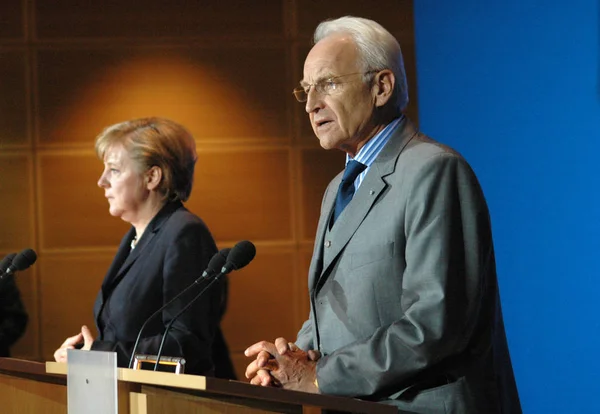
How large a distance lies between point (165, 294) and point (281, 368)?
1.36m

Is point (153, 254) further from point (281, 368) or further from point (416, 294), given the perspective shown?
point (416, 294)

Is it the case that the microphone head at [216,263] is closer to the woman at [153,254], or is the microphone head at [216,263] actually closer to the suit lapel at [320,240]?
the suit lapel at [320,240]

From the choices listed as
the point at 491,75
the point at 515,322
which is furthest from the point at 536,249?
the point at 491,75

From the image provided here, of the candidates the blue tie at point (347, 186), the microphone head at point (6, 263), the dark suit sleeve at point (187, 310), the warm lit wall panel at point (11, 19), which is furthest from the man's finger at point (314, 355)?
the warm lit wall panel at point (11, 19)

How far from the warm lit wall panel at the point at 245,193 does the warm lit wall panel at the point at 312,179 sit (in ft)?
0.33

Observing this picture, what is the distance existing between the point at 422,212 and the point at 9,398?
1.31 metres

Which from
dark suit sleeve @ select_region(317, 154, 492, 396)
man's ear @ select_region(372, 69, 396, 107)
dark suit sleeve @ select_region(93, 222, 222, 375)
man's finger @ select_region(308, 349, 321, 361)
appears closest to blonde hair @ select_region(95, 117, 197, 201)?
dark suit sleeve @ select_region(93, 222, 222, 375)

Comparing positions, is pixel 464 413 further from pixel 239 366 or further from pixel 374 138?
pixel 239 366

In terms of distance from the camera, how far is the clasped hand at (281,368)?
85.5 inches

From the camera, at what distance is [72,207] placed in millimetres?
5613

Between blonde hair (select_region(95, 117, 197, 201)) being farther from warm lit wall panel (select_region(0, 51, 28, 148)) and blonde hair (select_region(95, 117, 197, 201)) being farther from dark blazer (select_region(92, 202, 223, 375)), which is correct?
warm lit wall panel (select_region(0, 51, 28, 148))

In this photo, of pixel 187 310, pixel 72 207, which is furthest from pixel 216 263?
pixel 72 207

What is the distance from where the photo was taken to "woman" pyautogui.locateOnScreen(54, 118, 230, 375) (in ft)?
11.1

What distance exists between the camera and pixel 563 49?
4.53 metres
